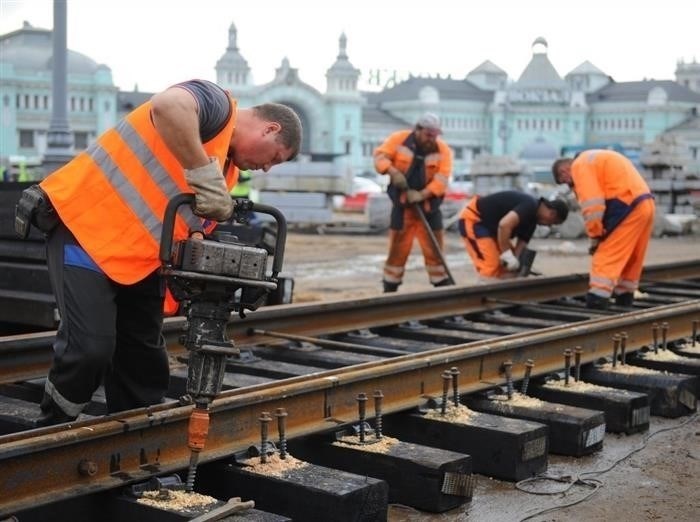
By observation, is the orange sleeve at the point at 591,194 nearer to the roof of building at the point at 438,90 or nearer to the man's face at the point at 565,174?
the man's face at the point at 565,174

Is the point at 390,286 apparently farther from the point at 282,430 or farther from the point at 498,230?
the point at 282,430

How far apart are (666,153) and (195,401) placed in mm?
23755

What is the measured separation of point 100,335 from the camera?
3.87 metres

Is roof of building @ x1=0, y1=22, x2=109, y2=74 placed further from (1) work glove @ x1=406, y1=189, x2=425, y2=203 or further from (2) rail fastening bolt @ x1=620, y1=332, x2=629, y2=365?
(2) rail fastening bolt @ x1=620, y1=332, x2=629, y2=365

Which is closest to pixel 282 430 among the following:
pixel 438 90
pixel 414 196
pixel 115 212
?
pixel 115 212


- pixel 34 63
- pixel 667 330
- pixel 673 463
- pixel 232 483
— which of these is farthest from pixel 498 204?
pixel 34 63

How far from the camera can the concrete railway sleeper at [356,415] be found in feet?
12.4

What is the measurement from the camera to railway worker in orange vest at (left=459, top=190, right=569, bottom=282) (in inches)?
380

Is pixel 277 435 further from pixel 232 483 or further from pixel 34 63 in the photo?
pixel 34 63

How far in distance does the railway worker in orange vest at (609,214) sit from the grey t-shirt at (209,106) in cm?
521

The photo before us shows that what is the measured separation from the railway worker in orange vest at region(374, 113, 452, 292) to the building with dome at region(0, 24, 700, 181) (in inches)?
3500

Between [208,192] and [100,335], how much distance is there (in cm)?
63

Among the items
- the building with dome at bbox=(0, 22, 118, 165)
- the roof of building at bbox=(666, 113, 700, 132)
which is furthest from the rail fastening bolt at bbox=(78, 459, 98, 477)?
the roof of building at bbox=(666, 113, 700, 132)

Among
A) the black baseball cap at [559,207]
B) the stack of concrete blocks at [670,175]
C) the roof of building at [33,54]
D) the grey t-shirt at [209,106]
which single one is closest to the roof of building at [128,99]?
the roof of building at [33,54]
